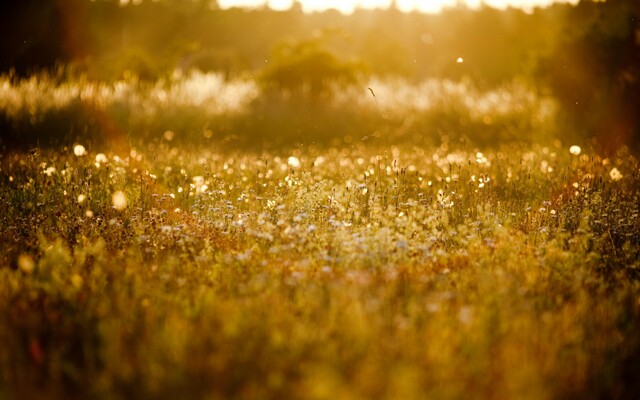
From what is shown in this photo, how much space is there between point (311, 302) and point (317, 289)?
22 centimetres

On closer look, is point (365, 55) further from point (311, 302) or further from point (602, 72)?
point (311, 302)

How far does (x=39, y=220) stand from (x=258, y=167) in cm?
311

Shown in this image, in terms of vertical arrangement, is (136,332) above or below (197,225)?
above

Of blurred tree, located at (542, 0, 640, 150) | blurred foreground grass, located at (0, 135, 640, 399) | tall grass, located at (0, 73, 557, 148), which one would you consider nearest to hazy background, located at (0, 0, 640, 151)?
blurred tree, located at (542, 0, 640, 150)

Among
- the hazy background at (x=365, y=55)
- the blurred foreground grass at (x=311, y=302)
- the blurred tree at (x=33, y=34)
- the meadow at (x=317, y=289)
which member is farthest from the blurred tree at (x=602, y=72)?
the blurred tree at (x=33, y=34)

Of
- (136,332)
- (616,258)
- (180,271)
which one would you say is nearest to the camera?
(136,332)

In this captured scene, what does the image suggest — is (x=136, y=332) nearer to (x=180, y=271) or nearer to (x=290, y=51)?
(x=180, y=271)

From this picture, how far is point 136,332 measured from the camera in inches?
120

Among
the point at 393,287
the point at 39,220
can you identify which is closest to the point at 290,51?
the point at 39,220

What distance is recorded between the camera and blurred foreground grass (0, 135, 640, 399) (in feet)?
8.58

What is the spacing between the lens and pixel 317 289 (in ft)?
11.6

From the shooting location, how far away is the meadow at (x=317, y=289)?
2637 millimetres

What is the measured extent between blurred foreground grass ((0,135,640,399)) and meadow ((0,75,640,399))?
0.01 metres

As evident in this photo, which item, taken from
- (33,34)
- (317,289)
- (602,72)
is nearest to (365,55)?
(33,34)
